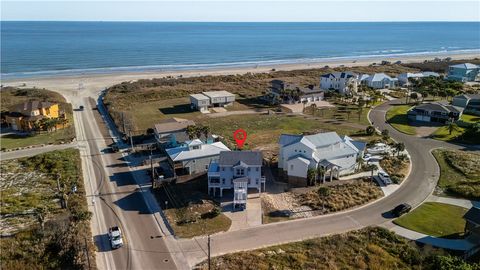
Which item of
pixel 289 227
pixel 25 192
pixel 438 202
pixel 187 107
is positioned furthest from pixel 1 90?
pixel 438 202

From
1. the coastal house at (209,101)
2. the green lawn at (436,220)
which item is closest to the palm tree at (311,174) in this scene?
the green lawn at (436,220)

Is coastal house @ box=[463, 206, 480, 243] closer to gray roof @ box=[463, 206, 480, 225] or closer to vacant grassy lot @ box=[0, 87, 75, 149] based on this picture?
gray roof @ box=[463, 206, 480, 225]

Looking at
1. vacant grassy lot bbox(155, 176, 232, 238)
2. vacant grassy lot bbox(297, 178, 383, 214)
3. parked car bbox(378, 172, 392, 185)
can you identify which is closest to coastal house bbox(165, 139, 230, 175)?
vacant grassy lot bbox(155, 176, 232, 238)

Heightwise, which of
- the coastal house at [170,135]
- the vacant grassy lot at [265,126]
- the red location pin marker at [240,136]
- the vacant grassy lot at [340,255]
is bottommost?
the vacant grassy lot at [340,255]

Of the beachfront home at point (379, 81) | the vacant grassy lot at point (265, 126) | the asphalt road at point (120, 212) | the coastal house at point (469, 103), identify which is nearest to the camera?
the asphalt road at point (120, 212)

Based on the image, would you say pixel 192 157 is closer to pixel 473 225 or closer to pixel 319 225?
pixel 319 225

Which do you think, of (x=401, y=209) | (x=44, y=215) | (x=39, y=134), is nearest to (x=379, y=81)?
(x=401, y=209)

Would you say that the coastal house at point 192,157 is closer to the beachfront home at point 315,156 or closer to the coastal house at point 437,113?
the beachfront home at point 315,156
